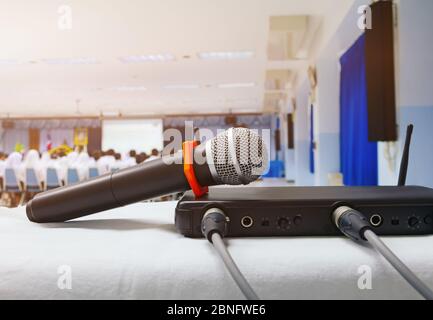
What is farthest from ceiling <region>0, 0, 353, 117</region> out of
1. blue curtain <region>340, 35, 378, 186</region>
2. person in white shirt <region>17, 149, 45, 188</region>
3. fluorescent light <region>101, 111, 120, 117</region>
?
fluorescent light <region>101, 111, 120, 117</region>

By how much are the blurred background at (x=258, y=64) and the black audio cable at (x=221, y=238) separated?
88 cm

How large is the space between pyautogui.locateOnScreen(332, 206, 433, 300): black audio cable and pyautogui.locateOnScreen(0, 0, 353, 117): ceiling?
2807 mm

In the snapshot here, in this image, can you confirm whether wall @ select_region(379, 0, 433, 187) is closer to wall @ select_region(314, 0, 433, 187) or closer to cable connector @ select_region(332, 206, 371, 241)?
wall @ select_region(314, 0, 433, 187)

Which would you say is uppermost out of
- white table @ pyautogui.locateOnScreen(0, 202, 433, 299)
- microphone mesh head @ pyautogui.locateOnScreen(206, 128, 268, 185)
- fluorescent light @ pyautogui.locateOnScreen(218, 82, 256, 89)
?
fluorescent light @ pyautogui.locateOnScreen(218, 82, 256, 89)

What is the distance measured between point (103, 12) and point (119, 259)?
3.64 meters

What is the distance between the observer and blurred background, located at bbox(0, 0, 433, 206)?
6.57 ft

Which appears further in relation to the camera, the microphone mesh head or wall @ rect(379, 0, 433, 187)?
wall @ rect(379, 0, 433, 187)

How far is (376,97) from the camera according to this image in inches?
81.8

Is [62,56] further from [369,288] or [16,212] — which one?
[369,288]

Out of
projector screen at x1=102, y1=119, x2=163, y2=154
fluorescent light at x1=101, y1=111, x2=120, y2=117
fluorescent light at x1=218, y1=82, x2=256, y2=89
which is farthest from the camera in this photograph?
projector screen at x1=102, y1=119, x2=163, y2=154

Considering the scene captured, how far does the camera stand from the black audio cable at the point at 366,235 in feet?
1.24

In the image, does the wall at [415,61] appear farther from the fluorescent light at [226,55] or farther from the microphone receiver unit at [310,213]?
the fluorescent light at [226,55]

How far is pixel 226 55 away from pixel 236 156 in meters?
5.27

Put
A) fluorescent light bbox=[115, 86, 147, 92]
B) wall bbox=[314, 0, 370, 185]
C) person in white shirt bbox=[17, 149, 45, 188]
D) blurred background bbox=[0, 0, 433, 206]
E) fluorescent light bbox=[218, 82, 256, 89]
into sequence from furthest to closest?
1. fluorescent light bbox=[115, 86, 147, 92]
2. fluorescent light bbox=[218, 82, 256, 89]
3. person in white shirt bbox=[17, 149, 45, 188]
4. wall bbox=[314, 0, 370, 185]
5. blurred background bbox=[0, 0, 433, 206]
